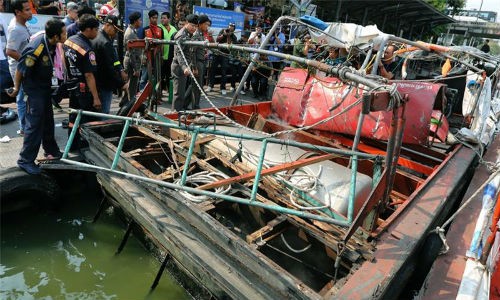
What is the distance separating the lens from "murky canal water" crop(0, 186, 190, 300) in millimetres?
3408

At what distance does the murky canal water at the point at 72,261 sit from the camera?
3.41 m

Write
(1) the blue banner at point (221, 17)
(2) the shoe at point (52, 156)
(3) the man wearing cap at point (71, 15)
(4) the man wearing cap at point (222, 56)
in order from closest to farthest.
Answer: (2) the shoe at point (52, 156)
(3) the man wearing cap at point (71, 15)
(4) the man wearing cap at point (222, 56)
(1) the blue banner at point (221, 17)

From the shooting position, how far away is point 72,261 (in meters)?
3.74

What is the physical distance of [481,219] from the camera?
258cm

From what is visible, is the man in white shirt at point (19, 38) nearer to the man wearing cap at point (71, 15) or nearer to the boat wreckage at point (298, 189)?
the boat wreckage at point (298, 189)

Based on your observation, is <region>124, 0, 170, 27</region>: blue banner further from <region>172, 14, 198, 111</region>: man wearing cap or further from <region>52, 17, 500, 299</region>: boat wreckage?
<region>52, 17, 500, 299</region>: boat wreckage

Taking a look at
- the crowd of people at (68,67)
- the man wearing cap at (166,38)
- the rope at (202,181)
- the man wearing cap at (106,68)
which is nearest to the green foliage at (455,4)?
the man wearing cap at (166,38)

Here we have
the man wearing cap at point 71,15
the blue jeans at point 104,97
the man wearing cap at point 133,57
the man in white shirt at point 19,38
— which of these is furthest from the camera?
the man wearing cap at point 133,57

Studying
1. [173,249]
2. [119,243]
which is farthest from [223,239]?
[119,243]

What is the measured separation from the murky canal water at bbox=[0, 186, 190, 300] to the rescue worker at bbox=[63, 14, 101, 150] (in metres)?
1.36

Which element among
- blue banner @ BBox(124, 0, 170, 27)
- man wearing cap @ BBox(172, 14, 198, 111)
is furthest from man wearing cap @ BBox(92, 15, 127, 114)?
blue banner @ BBox(124, 0, 170, 27)

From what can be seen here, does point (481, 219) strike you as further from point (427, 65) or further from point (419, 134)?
point (427, 65)

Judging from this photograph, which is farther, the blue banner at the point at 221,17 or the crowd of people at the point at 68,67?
the blue banner at the point at 221,17

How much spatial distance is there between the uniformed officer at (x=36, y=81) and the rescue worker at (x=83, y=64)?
27cm
